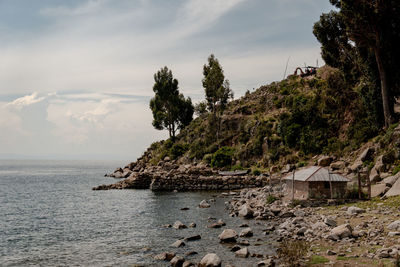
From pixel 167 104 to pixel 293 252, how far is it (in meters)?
79.6

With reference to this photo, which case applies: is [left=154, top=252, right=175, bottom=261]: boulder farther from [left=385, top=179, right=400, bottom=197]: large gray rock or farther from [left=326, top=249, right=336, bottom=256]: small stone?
[left=385, top=179, right=400, bottom=197]: large gray rock

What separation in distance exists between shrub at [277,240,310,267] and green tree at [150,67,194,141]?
246 feet

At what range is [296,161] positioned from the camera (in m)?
54.2

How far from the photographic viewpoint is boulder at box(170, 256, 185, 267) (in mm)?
17716

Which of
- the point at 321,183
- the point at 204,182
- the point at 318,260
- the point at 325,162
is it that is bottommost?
the point at 204,182

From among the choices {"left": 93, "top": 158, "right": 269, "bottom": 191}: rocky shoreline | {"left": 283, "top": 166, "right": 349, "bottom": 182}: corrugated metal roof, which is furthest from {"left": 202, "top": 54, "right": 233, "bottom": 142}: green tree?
{"left": 283, "top": 166, "right": 349, "bottom": 182}: corrugated metal roof

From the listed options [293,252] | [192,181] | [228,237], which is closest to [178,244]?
[228,237]

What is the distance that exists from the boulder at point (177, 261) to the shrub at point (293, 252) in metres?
5.10

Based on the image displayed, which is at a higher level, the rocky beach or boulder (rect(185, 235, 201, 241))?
the rocky beach

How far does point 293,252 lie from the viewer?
16.1 meters

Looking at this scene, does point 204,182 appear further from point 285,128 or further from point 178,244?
point 178,244

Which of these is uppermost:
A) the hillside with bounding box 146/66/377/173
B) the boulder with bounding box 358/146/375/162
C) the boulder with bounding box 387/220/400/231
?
the hillside with bounding box 146/66/377/173

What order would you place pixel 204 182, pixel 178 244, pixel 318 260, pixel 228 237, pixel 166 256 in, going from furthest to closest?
pixel 204 182 < pixel 228 237 < pixel 178 244 < pixel 166 256 < pixel 318 260

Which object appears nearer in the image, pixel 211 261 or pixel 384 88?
pixel 211 261
